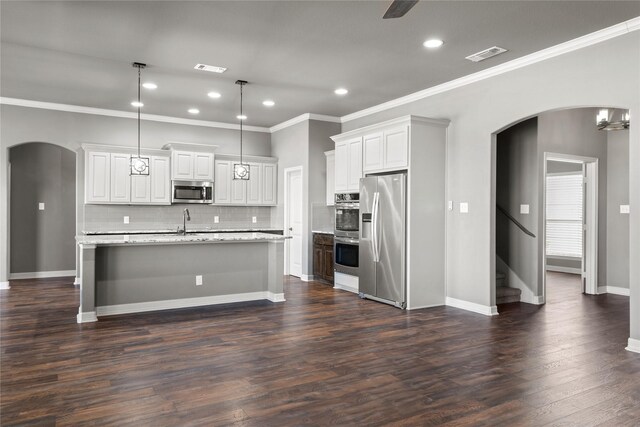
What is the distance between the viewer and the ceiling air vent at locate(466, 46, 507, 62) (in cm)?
471

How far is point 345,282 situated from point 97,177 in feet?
14.5

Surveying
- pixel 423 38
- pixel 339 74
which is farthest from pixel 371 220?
pixel 423 38

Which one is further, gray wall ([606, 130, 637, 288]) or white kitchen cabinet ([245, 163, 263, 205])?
white kitchen cabinet ([245, 163, 263, 205])

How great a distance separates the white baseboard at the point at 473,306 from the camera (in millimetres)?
5438

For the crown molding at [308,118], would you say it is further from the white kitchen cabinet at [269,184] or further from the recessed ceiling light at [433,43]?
the recessed ceiling light at [433,43]

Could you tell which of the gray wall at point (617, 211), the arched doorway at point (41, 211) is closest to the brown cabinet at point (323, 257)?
the gray wall at point (617, 211)

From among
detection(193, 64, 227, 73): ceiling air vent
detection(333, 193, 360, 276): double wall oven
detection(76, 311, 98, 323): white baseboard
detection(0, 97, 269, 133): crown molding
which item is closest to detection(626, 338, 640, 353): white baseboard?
detection(333, 193, 360, 276): double wall oven

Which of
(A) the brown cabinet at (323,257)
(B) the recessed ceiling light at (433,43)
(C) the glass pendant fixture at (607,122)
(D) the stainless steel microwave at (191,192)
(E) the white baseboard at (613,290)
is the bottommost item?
(E) the white baseboard at (613,290)

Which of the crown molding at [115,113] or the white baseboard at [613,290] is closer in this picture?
the white baseboard at [613,290]

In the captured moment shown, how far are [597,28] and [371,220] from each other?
332 cm

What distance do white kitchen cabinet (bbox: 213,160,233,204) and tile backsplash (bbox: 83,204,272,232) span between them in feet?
1.14

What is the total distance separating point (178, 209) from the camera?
27.8 ft

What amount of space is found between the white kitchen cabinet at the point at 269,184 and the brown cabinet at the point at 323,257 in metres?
1.55

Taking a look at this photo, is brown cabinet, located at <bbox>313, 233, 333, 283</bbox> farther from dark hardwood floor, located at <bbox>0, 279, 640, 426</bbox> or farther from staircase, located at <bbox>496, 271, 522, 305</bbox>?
staircase, located at <bbox>496, 271, 522, 305</bbox>
